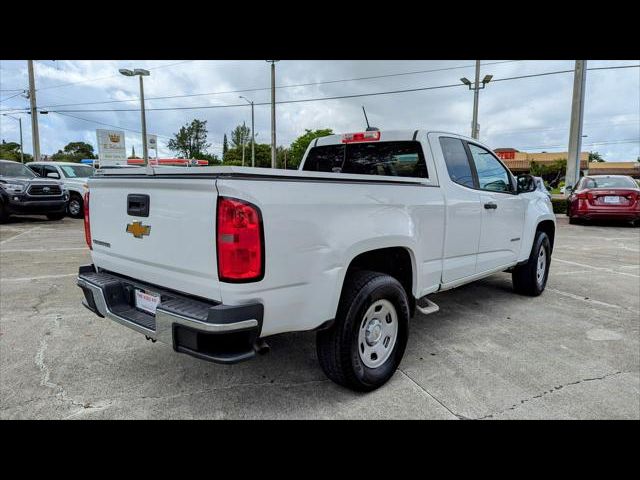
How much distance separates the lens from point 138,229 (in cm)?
269

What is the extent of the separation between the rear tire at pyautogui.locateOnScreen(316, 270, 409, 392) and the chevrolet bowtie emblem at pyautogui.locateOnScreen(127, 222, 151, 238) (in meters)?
1.25

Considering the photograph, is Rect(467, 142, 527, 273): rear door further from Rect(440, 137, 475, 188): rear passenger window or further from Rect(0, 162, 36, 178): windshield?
Rect(0, 162, 36, 178): windshield

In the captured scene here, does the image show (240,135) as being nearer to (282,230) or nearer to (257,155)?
(257,155)

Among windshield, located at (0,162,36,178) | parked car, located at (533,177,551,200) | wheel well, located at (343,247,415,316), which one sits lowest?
wheel well, located at (343,247,415,316)

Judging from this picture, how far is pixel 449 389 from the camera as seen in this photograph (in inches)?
117

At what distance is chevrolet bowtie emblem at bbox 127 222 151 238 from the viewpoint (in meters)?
2.62

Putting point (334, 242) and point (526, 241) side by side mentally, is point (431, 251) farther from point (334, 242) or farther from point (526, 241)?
point (526, 241)

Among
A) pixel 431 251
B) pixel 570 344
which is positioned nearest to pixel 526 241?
pixel 570 344

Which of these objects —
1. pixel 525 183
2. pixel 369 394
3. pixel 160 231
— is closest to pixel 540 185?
pixel 525 183

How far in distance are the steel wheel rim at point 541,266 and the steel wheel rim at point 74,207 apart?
13.5 m

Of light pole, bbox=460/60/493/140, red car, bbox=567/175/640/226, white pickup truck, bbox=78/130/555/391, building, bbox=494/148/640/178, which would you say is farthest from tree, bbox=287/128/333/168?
white pickup truck, bbox=78/130/555/391

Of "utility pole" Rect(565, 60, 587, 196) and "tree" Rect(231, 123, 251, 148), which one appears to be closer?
"utility pole" Rect(565, 60, 587, 196)

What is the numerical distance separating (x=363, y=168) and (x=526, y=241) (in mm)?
2289
